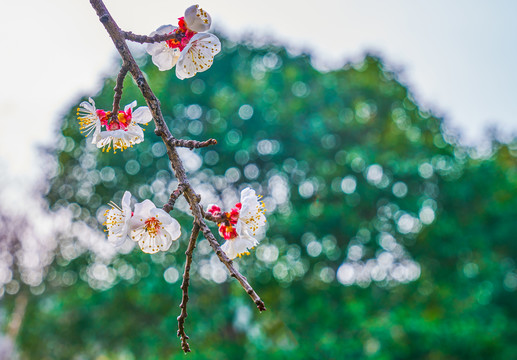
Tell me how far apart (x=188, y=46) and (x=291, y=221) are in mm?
5162

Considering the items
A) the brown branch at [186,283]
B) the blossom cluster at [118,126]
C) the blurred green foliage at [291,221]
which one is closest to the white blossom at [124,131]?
the blossom cluster at [118,126]

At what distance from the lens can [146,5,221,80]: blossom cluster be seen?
3.41 feet

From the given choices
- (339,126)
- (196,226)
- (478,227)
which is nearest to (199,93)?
(339,126)

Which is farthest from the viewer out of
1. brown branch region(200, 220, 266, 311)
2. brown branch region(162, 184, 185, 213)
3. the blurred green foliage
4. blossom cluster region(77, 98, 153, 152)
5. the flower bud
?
the blurred green foliage

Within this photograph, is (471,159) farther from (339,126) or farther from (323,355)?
(323,355)

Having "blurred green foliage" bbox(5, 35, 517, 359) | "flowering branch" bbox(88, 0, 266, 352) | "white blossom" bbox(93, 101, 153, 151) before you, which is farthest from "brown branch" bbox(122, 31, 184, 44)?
"blurred green foliage" bbox(5, 35, 517, 359)

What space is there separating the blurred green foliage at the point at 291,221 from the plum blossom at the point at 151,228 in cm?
510

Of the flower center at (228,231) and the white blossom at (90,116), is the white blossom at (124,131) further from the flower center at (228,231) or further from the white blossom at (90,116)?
the flower center at (228,231)

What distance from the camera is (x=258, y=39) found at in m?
7.43

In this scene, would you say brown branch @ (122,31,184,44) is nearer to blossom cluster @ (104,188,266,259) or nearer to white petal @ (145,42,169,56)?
white petal @ (145,42,169,56)

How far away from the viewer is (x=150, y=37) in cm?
104

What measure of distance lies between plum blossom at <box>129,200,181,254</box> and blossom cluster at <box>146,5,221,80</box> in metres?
0.35

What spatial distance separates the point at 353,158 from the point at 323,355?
96.0 inches

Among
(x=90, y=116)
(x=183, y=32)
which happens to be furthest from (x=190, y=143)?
(x=90, y=116)
